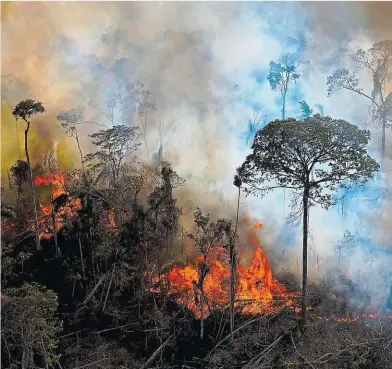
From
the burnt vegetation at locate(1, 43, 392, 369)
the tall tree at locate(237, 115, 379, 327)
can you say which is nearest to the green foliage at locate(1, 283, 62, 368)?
the burnt vegetation at locate(1, 43, 392, 369)

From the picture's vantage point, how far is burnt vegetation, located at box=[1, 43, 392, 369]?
20.9 m

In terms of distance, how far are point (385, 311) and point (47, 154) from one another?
30297 mm

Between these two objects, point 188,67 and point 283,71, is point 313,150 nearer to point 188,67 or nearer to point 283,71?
point 283,71

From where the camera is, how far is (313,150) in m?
21.2

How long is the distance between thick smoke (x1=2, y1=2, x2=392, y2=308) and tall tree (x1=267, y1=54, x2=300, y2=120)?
727 mm

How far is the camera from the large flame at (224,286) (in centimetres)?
2477

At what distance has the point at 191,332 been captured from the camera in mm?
23203

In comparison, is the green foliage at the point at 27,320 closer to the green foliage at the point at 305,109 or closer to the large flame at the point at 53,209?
the large flame at the point at 53,209

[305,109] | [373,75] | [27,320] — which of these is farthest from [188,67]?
[27,320]

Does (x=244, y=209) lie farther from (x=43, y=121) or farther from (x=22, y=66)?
(x=22, y=66)

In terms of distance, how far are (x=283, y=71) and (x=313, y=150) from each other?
65.7 ft

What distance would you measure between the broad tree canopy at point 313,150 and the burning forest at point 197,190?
0.10 metres

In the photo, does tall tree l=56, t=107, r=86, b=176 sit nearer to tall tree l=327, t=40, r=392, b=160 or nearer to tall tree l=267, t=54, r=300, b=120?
tall tree l=267, t=54, r=300, b=120

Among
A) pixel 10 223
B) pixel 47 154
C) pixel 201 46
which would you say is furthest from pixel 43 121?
pixel 201 46
